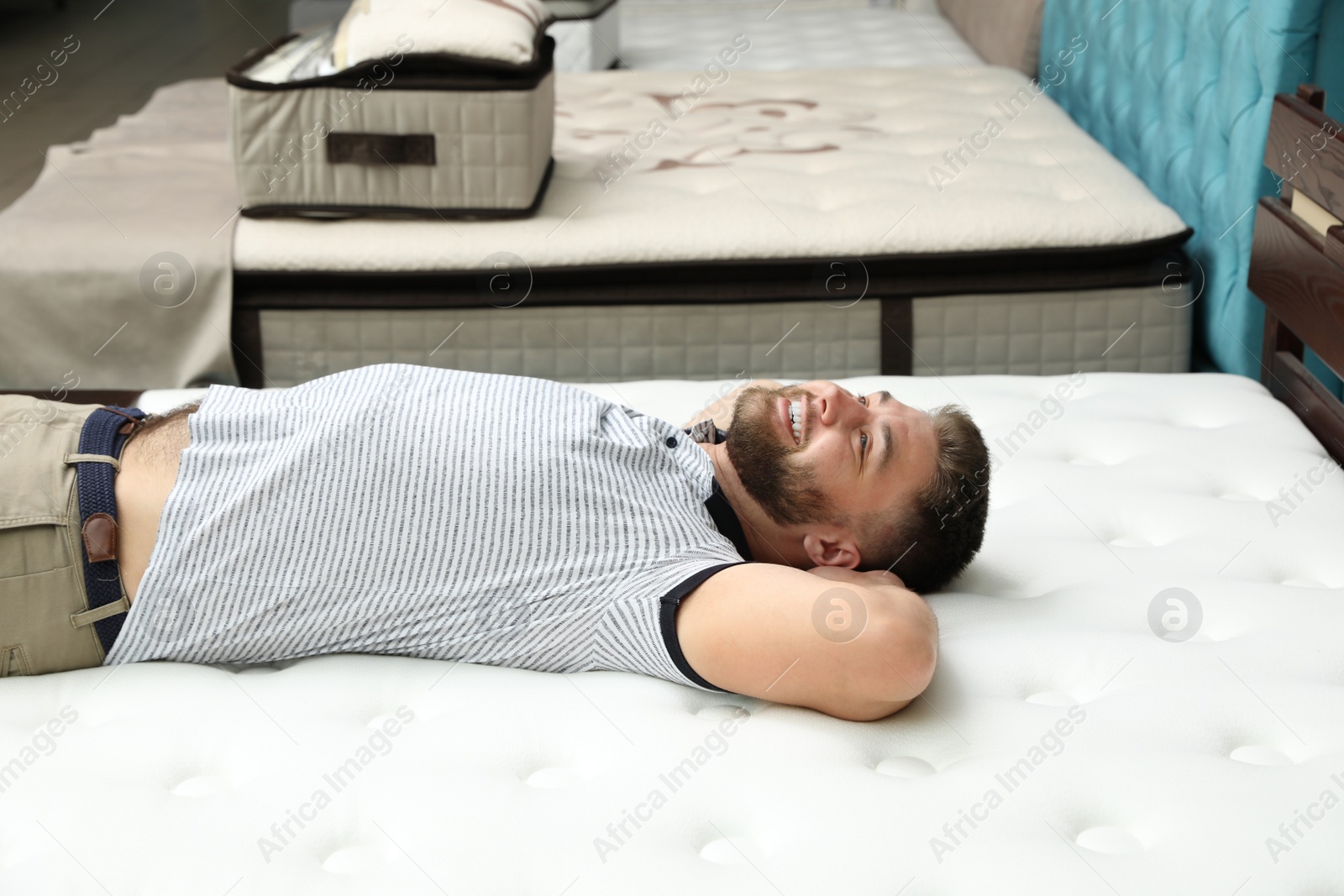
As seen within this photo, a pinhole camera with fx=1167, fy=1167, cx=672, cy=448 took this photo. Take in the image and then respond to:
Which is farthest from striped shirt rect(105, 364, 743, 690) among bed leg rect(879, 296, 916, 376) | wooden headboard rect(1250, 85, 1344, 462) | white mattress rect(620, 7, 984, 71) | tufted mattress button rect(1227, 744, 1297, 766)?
white mattress rect(620, 7, 984, 71)

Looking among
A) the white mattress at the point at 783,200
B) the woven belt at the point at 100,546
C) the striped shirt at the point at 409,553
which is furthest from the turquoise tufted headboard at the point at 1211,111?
the woven belt at the point at 100,546

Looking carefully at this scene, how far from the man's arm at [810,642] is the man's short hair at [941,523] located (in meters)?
0.16

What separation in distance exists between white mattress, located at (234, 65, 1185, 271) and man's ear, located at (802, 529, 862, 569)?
92 cm

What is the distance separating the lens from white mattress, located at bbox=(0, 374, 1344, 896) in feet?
2.96

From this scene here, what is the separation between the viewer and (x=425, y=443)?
119 centimetres

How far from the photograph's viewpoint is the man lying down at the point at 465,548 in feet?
3.57

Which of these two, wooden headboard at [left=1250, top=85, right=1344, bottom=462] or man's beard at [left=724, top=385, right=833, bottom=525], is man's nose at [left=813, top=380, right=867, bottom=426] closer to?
man's beard at [left=724, top=385, right=833, bottom=525]

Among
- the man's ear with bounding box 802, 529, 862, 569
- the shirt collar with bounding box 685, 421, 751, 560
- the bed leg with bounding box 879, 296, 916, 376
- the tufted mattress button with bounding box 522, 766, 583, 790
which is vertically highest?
the shirt collar with bounding box 685, 421, 751, 560

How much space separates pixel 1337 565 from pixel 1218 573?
0.46 ft

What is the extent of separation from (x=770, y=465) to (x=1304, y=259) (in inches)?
32.9

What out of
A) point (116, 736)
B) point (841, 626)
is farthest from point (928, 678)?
point (116, 736)

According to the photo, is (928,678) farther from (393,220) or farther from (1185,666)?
(393,220)

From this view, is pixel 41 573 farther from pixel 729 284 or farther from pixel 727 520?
pixel 729 284

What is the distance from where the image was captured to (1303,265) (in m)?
1.57
